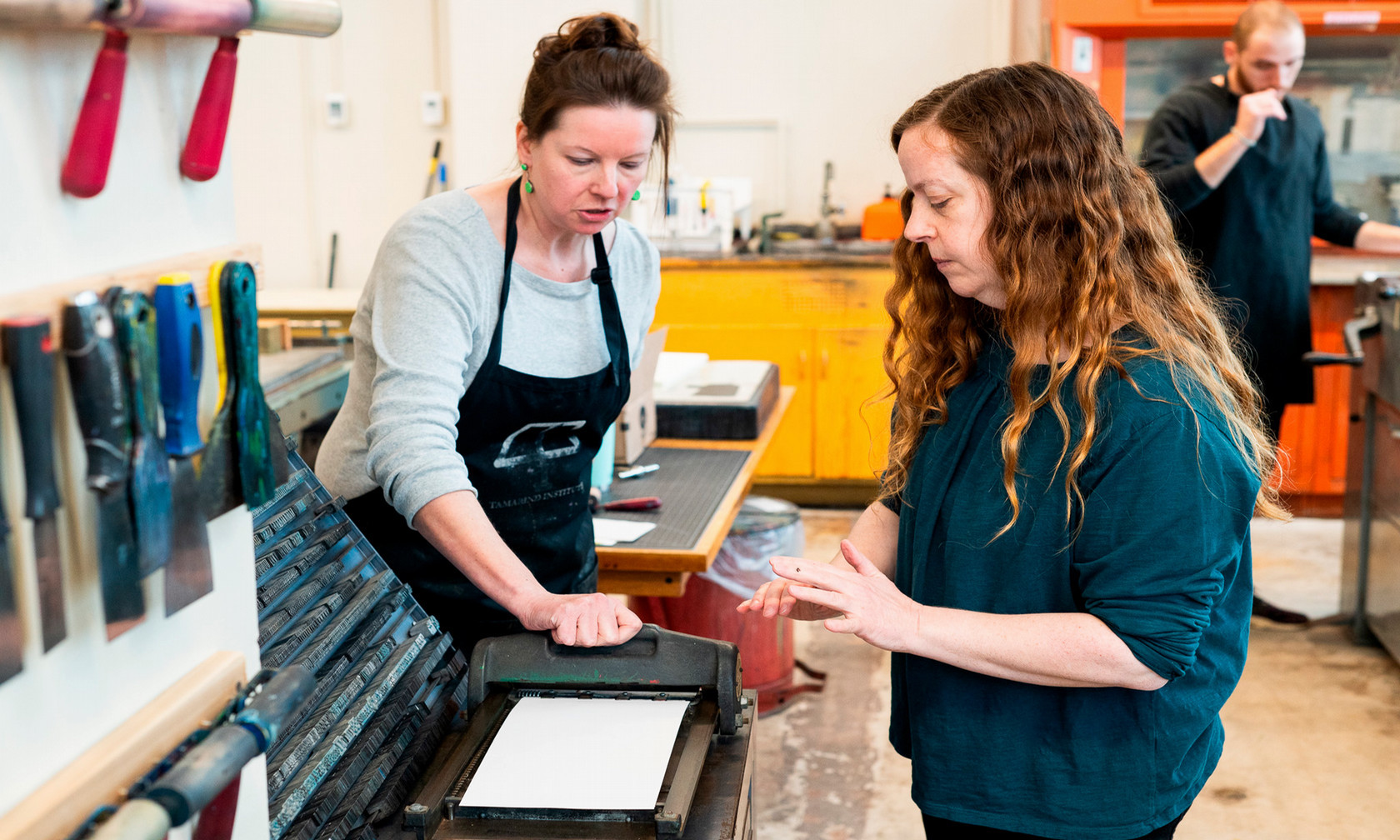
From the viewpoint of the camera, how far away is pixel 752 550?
3090 millimetres

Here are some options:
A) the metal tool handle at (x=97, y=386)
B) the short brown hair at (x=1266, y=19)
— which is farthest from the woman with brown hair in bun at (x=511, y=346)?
the short brown hair at (x=1266, y=19)

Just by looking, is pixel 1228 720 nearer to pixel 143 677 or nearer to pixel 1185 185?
pixel 1185 185

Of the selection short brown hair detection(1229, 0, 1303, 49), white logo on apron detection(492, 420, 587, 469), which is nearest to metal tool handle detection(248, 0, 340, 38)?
white logo on apron detection(492, 420, 587, 469)

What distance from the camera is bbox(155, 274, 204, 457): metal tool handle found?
77cm

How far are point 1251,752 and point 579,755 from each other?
95.9 inches

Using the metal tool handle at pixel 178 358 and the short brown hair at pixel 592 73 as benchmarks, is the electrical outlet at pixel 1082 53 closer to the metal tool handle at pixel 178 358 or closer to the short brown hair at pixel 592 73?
the short brown hair at pixel 592 73

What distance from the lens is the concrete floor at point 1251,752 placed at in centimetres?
275

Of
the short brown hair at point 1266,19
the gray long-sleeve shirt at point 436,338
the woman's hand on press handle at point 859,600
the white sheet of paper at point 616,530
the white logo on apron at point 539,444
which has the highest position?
the short brown hair at point 1266,19

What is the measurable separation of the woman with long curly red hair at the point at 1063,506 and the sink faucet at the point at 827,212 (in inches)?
151

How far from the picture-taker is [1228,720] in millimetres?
3238

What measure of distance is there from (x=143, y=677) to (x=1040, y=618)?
2.66ft

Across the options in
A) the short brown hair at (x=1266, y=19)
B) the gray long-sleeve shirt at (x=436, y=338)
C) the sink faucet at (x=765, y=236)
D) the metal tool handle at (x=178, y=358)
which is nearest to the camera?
the metal tool handle at (x=178, y=358)

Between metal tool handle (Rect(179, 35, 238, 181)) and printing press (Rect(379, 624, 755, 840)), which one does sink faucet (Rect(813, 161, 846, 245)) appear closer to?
printing press (Rect(379, 624, 755, 840))

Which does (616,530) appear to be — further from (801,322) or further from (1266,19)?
(801,322)
